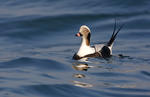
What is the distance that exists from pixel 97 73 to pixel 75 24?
254 inches

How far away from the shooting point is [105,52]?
46.1 feet

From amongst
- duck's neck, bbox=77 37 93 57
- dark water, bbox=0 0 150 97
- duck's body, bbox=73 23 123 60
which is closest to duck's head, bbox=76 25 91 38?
duck's body, bbox=73 23 123 60

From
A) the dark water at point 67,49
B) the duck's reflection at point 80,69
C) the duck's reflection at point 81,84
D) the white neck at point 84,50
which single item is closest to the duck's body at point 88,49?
the white neck at point 84,50

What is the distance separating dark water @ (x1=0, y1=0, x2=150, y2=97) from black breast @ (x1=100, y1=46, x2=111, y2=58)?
20 cm

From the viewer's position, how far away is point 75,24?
59.9ft

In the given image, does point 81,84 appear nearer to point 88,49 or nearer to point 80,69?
point 80,69

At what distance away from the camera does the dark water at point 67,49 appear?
1053cm

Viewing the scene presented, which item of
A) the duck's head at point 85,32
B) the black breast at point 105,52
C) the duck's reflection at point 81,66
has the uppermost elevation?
the duck's head at point 85,32

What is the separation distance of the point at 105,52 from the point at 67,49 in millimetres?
1391

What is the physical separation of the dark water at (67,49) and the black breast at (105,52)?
0.65 feet

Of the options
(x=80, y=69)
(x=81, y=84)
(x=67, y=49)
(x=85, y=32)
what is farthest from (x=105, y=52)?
(x=81, y=84)

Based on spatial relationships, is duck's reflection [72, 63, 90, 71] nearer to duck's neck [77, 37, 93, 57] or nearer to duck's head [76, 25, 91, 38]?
duck's neck [77, 37, 93, 57]

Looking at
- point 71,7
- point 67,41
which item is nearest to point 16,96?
point 67,41

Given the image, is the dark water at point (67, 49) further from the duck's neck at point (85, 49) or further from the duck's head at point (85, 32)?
the duck's head at point (85, 32)
